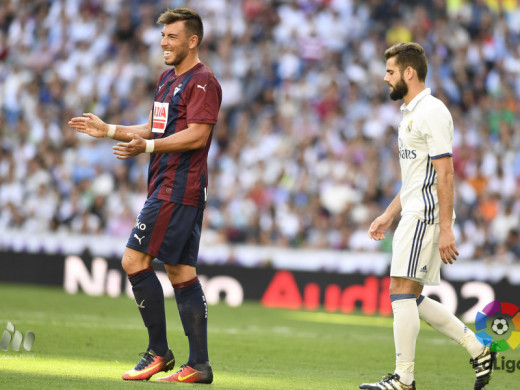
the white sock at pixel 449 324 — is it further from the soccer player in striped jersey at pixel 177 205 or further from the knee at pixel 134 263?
the knee at pixel 134 263

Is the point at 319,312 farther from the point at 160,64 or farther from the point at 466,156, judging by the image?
the point at 160,64

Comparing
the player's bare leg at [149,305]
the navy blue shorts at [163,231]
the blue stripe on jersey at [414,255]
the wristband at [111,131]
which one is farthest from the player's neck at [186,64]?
the blue stripe on jersey at [414,255]

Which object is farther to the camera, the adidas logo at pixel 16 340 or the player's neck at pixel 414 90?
the adidas logo at pixel 16 340

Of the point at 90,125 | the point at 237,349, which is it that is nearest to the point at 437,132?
the point at 90,125

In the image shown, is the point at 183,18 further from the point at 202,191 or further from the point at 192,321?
the point at 192,321

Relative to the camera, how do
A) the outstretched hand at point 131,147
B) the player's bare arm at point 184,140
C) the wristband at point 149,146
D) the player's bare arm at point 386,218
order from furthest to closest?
the player's bare arm at point 386,218 < the player's bare arm at point 184,140 < the wristband at point 149,146 < the outstretched hand at point 131,147

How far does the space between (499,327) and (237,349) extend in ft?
8.62

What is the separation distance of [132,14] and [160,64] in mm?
1875

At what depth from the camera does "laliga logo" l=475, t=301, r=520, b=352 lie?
826cm

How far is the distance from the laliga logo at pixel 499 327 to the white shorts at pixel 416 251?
33.6 inches

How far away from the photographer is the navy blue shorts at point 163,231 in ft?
21.4

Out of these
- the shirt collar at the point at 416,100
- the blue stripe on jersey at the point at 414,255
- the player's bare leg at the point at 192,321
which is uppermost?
the shirt collar at the point at 416,100

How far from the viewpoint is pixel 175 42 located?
22.0ft

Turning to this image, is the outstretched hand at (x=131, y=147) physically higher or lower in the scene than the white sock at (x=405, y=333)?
higher
